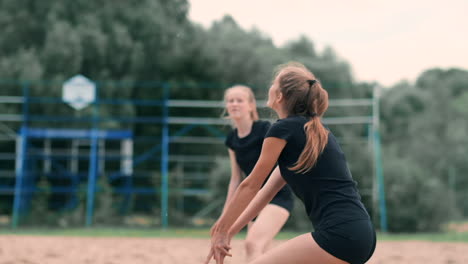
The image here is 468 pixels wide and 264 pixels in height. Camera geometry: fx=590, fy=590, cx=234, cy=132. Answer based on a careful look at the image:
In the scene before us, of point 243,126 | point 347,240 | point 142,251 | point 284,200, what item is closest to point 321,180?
point 347,240

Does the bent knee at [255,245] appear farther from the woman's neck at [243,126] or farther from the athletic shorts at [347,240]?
the athletic shorts at [347,240]

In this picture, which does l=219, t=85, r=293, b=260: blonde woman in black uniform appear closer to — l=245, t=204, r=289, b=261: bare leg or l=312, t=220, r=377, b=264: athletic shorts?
l=245, t=204, r=289, b=261: bare leg

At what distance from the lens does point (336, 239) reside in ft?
8.09

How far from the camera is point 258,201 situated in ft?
9.16

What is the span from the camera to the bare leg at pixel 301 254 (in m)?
2.49

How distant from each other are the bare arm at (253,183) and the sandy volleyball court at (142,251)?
475cm

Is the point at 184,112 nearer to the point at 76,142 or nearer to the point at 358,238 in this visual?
the point at 76,142

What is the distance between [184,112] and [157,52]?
2.86 meters

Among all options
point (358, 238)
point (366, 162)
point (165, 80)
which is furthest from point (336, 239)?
point (165, 80)

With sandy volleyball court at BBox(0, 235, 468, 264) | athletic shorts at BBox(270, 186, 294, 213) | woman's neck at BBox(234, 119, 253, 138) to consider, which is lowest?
sandy volleyball court at BBox(0, 235, 468, 264)

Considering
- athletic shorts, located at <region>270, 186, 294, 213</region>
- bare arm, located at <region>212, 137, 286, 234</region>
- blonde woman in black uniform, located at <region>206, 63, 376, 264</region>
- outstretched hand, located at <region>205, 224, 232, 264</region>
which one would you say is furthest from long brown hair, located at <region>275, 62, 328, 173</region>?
athletic shorts, located at <region>270, 186, 294, 213</region>

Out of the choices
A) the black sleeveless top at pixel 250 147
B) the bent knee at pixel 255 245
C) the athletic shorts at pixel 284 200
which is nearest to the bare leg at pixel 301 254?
the bent knee at pixel 255 245

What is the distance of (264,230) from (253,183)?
1869mm

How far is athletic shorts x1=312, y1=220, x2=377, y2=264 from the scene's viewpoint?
246cm
